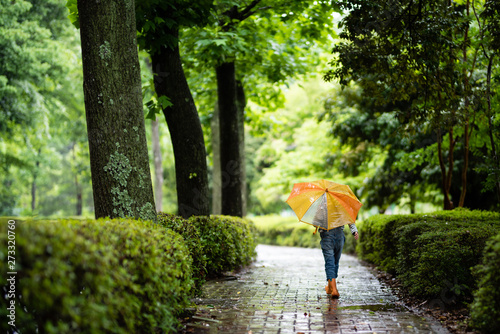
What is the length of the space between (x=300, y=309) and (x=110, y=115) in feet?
11.7

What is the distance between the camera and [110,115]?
5.23 metres

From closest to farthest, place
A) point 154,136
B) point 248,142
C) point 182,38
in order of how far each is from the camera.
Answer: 1. point 182,38
2. point 154,136
3. point 248,142

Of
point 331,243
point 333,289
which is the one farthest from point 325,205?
point 333,289

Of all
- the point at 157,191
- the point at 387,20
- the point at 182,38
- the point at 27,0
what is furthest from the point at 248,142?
the point at 387,20

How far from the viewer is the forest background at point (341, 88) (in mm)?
7621

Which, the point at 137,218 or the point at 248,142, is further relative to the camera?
the point at 248,142

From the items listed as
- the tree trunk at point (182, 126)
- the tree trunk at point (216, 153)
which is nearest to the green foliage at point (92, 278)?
the tree trunk at point (182, 126)

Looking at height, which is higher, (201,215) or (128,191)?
(128,191)

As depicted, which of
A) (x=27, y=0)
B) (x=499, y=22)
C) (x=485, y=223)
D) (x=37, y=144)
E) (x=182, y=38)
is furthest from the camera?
(x=37, y=144)

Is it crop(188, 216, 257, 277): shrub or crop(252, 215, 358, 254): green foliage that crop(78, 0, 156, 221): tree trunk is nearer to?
crop(188, 216, 257, 277): shrub

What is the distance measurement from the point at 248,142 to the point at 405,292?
1269 inches

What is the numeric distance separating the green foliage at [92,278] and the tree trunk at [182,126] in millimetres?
3833

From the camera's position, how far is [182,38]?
33.0 feet

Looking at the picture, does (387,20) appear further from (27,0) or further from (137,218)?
(27,0)
